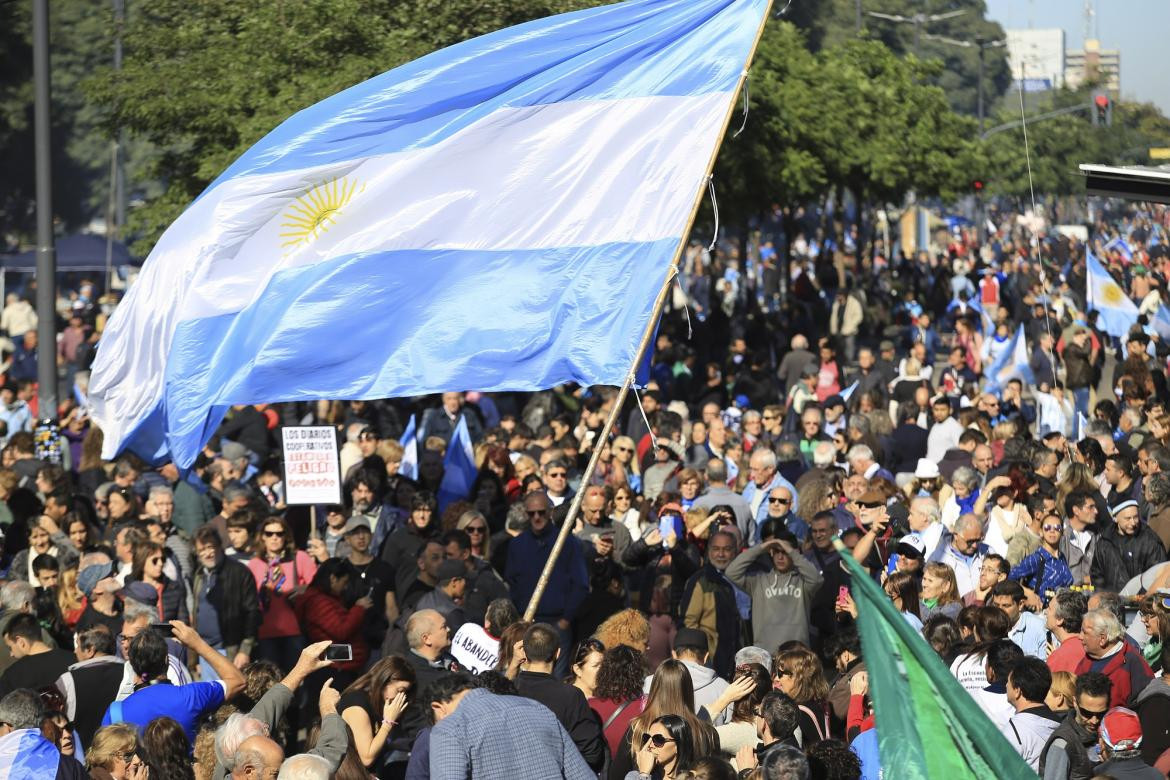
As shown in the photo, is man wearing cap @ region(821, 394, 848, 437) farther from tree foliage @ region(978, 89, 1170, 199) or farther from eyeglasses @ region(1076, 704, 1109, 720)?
tree foliage @ region(978, 89, 1170, 199)

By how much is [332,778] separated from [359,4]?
46.7 ft

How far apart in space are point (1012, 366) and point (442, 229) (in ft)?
42.3

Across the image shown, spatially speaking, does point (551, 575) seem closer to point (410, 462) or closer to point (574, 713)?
point (574, 713)

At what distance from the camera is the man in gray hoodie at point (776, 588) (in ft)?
35.1

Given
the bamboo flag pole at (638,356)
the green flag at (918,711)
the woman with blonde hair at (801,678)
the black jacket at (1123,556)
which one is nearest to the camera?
the green flag at (918,711)

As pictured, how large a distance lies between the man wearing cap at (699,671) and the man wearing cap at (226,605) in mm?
3041

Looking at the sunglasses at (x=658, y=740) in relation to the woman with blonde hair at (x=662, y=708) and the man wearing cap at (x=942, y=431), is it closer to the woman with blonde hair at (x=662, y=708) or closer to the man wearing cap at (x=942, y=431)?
the woman with blonde hair at (x=662, y=708)

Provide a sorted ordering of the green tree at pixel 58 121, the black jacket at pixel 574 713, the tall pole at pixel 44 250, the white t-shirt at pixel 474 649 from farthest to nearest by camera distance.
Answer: the green tree at pixel 58 121
the tall pole at pixel 44 250
the white t-shirt at pixel 474 649
the black jacket at pixel 574 713

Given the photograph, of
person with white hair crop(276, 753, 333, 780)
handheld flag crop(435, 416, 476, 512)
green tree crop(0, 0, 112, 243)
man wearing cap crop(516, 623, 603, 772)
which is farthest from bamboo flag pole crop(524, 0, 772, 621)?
green tree crop(0, 0, 112, 243)

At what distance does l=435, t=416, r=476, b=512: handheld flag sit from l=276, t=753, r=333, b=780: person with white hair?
27.2 feet

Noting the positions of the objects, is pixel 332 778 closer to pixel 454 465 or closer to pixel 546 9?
pixel 454 465

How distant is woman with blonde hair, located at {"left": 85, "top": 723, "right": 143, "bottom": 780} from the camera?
6.97m

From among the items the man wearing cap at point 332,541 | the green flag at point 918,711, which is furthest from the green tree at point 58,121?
the green flag at point 918,711

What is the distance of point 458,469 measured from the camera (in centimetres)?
1505
